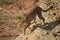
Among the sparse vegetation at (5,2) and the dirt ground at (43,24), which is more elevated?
the dirt ground at (43,24)

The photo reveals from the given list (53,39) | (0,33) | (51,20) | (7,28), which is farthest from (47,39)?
(7,28)

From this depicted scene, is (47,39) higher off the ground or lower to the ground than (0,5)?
higher

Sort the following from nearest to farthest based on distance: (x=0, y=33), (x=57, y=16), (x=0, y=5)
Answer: (x=57, y=16) < (x=0, y=33) < (x=0, y=5)

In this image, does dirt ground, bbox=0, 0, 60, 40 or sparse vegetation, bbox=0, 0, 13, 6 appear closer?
dirt ground, bbox=0, 0, 60, 40

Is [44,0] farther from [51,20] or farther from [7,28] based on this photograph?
[7,28]

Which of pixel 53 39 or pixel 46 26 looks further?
pixel 46 26

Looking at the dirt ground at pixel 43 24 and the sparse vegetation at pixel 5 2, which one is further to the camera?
the sparse vegetation at pixel 5 2

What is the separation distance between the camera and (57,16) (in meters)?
7.29

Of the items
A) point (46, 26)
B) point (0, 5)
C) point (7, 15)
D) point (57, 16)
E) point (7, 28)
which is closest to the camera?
point (46, 26)

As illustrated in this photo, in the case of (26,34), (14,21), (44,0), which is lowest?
(14,21)

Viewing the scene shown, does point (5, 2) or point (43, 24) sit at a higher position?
point (43, 24)

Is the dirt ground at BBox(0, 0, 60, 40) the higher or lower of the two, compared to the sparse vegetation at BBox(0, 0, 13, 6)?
higher

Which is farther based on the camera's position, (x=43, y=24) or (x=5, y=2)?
(x=5, y=2)

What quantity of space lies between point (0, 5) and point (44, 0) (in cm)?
967
